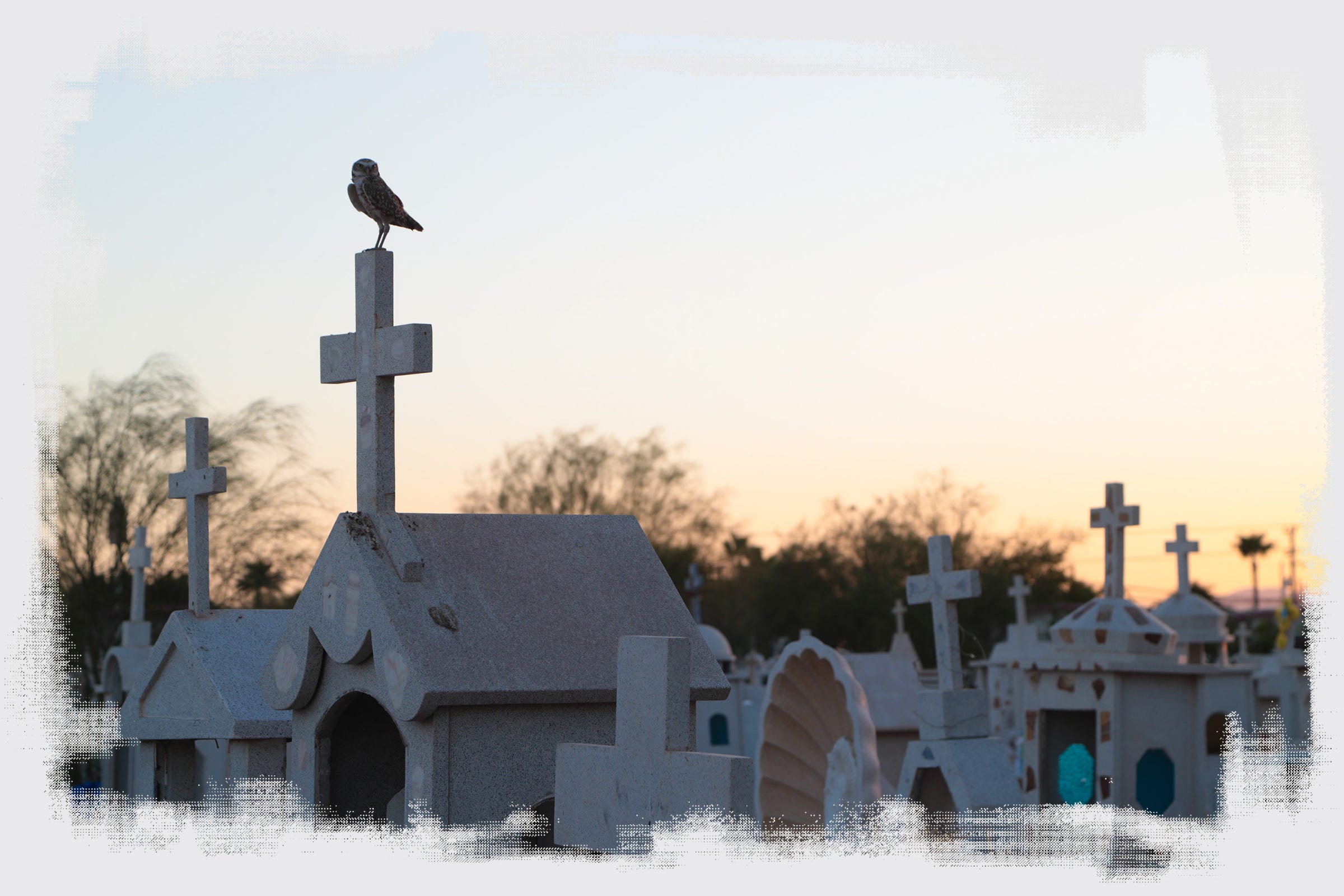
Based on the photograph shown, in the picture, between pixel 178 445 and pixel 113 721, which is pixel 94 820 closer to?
pixel 113 721

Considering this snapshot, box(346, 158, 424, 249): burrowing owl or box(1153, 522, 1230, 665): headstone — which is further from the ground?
box(346, 158, 424, 249): burrowing owl

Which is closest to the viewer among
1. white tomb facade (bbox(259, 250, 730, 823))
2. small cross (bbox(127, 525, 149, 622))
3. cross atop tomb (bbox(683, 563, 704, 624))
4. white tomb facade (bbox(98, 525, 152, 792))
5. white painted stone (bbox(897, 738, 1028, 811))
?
white tomb facade (bbox(259, 250, 730, 823))

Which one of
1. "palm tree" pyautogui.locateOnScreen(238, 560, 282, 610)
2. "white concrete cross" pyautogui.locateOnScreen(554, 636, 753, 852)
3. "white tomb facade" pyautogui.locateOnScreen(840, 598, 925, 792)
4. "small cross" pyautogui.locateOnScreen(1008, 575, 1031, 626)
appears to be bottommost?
"white tomb facade" pyautogui.locateOnScreen(840, 598, 925, 792)

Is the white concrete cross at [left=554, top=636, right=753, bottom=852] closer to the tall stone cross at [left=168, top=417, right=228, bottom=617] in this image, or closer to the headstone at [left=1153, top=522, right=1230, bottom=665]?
the tall stone cross at [left=168, top=417, right=228, bottom=617]

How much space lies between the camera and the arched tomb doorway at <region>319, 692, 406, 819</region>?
8.34m

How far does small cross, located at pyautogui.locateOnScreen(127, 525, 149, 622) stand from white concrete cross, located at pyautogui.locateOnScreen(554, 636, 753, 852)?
31.1ft

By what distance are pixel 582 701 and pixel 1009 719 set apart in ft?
57.5

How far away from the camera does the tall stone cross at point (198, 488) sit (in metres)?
10.6

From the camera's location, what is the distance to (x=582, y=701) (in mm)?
7758

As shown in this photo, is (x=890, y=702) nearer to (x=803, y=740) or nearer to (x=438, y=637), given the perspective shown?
(x=803, y=740)

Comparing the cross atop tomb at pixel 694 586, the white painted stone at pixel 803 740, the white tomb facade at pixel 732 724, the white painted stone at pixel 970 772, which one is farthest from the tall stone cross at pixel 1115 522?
the cross atop tomb at pixel 694 586

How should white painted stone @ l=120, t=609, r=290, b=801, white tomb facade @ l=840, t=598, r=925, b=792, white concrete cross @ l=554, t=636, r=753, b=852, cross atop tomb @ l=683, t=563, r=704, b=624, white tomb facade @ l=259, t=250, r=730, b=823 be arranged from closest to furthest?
white concrete cross @ l=554, t=636, r=753, b=852 < white tomb facade @ l=259, t=250, r=730, b=823 < white painted stone @ l=120, t=609, r=290, b=801 < white tomb facade @ l=840, t=598, r=925, b=792 < cross atop tomb @ l=683, t=563, r=704, b=624

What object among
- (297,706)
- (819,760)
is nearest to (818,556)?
(819,760)

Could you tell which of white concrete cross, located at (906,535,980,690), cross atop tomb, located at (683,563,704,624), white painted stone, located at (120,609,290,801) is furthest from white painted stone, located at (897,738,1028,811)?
cross atop tomb, located at (683,563,704,624)
